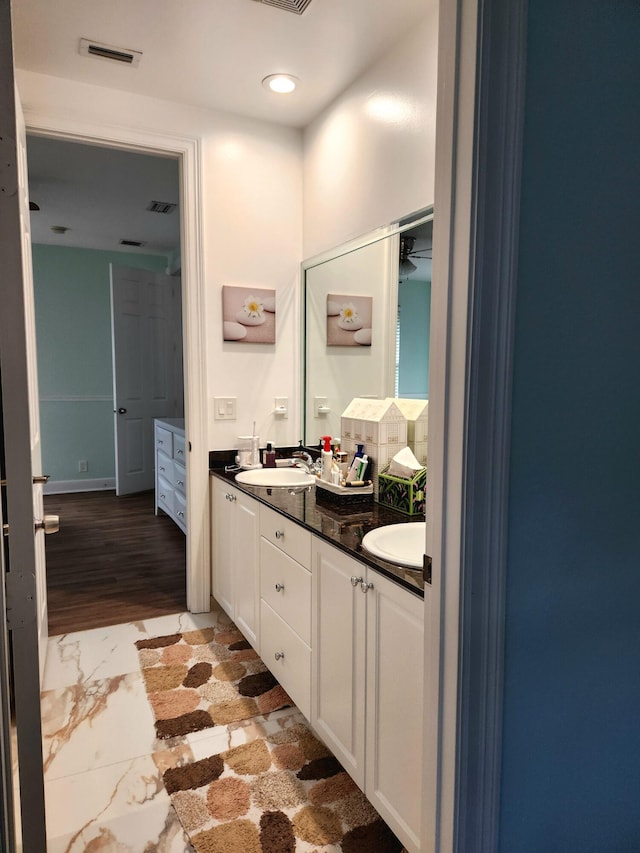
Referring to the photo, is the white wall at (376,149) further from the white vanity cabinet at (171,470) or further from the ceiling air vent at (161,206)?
the white vanity cabinet at (171,470)

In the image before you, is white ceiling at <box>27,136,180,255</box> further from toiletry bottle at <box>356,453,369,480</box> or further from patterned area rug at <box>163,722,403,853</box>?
patterned area rug at <box>163,722,403,853</box>

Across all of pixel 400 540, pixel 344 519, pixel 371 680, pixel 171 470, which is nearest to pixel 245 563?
pixel 344 519

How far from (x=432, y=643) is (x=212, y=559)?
2121 millimetres

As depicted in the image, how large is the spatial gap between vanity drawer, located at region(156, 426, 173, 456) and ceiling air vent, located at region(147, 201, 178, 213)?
178cm

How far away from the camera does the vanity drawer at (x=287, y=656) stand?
1.88m

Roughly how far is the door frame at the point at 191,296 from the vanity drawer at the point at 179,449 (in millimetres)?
1209

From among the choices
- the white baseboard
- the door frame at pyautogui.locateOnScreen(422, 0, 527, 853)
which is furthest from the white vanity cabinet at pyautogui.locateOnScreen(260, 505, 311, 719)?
the white baseboard

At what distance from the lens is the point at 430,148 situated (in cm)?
203

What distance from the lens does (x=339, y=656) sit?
5.45ft

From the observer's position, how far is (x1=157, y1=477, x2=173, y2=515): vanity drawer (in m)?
4.62

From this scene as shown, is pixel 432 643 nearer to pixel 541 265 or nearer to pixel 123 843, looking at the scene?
pixel 541 265

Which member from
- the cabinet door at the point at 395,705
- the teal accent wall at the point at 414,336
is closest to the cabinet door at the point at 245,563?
the teal accent wall at the point at 414,336

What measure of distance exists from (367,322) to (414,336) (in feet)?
1.27

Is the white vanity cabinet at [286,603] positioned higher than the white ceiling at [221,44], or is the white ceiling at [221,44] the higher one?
the white ceiling at [221,44]
